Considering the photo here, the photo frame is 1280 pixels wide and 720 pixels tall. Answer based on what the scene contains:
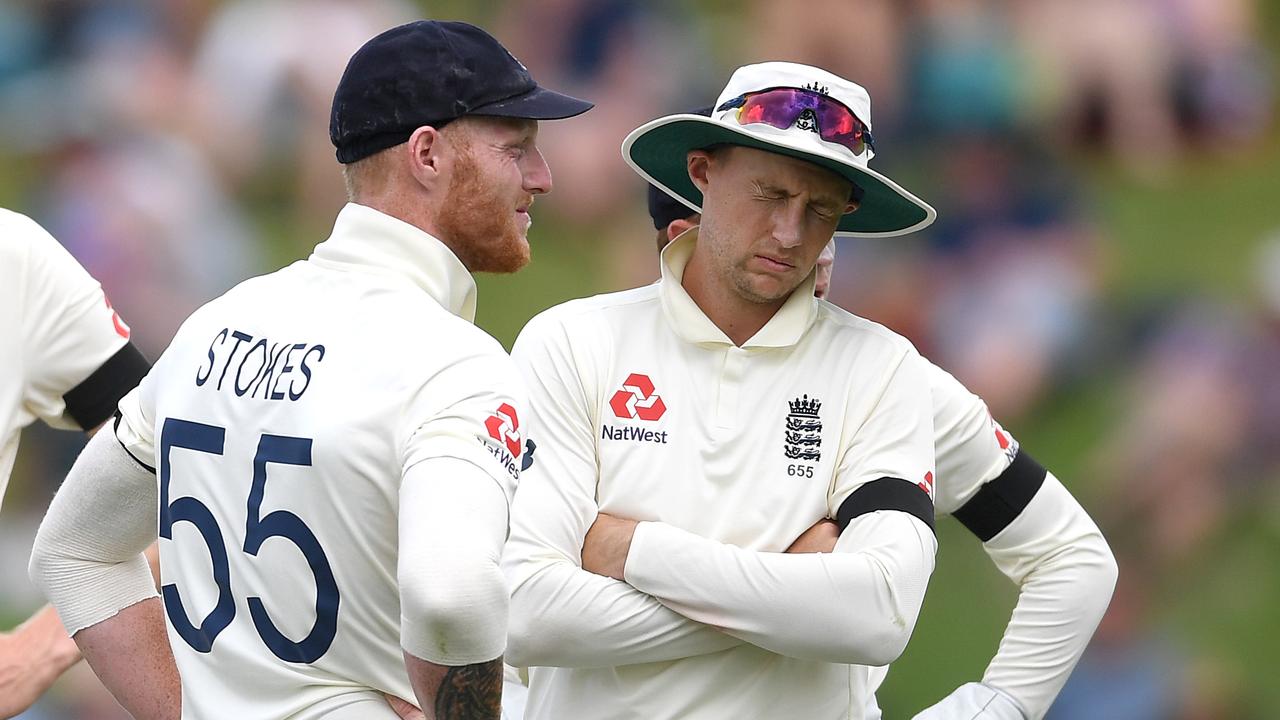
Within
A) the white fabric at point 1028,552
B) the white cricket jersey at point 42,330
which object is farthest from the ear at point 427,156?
the white fabric at point 1028,552

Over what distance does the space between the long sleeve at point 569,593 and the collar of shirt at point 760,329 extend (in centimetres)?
27

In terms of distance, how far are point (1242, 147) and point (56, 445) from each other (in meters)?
5.42

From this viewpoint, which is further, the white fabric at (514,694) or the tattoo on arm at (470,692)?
the white fabric at (514,694)

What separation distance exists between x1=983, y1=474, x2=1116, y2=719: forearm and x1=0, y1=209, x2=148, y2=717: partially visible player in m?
1.70

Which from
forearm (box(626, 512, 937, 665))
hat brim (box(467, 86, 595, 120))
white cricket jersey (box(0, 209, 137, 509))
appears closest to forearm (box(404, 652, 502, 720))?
forearm (box(626, 512, 937, 665))

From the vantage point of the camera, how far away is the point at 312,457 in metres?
2.03

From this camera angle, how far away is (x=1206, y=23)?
7.59 m

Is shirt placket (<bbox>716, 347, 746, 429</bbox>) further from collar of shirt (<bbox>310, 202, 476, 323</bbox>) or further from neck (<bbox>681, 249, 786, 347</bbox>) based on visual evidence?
collar of shirt (<bbox>310, 202, 476, 323</bbox>)

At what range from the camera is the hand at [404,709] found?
6.88 feet

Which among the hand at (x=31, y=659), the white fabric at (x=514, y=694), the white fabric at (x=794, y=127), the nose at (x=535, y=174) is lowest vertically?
the white fabric at (x=514, y=694)

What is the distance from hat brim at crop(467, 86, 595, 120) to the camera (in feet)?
7.61

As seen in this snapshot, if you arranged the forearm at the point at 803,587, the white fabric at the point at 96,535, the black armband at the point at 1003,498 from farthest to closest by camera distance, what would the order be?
the black armband at the point at 1003,498 → the forearm at the point at 803,587 → the white fabric at the point at 96,535

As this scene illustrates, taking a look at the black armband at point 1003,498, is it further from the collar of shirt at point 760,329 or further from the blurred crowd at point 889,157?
the blurred crowd at point 889,157

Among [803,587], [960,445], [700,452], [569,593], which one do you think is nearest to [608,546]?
[569,593]
